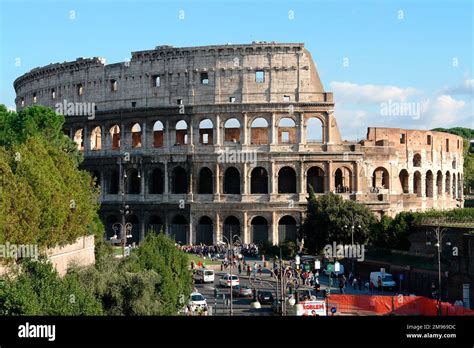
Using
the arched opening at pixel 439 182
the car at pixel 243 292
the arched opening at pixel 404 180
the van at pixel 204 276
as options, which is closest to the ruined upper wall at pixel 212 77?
the arched opening at pixel 404 180

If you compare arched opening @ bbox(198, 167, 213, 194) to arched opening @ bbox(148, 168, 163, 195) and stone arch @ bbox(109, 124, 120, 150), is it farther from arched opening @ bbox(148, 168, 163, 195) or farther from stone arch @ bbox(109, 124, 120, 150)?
stone arch @ bbox(109, 124, 120, 150)

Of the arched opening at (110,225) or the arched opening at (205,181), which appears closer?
the arched opening at (205,181)

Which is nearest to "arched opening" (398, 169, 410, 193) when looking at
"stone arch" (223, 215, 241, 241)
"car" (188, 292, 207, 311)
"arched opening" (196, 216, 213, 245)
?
"stone arch" (223, 215, 241, 241)

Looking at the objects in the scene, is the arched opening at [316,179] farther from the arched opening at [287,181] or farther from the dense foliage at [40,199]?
the dense foliage at [40,199]

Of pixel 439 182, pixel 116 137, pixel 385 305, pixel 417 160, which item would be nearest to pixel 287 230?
pixel 417 160

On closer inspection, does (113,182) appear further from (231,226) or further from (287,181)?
(287,181)
